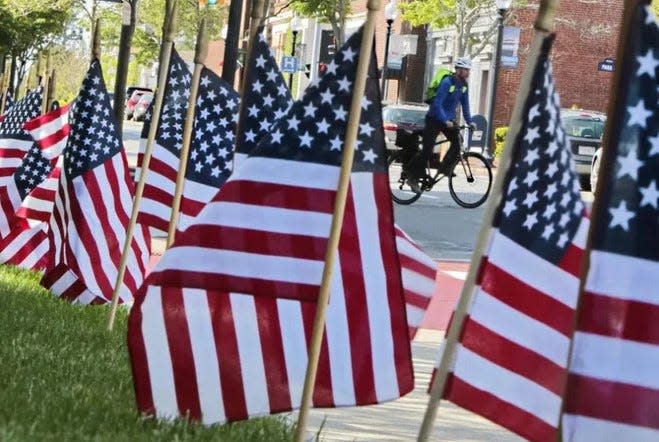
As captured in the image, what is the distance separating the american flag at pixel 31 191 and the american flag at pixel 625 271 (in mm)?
9186

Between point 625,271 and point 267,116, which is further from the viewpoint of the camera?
point 267,116

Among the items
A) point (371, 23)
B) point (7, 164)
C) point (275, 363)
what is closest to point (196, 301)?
point (275, 363)

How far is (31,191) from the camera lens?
45.5 ft

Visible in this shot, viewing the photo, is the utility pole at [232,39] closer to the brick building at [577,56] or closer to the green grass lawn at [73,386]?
the green grass lawn at [73,386]

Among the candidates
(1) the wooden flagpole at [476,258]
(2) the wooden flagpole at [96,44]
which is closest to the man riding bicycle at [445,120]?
(2) the wooden flagpole at [96,44]

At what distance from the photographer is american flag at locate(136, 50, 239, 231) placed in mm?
9812

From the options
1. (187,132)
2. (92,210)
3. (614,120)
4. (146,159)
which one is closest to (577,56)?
(92,210)

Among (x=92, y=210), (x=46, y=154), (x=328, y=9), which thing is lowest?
(x=328, y=9)

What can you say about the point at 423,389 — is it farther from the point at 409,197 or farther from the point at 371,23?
the point at 409,197

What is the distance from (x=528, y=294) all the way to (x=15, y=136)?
33.0 feet

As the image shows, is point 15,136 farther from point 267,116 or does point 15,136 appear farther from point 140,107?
point 140,107

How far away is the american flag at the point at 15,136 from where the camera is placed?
49.1 ft

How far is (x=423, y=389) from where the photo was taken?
9.30 meters

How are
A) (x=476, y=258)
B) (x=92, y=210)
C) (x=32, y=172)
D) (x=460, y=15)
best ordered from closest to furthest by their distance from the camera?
(x=476, y=258) < (x=92, y=210) < (x=32, y=172) < (x=460, y=15)
